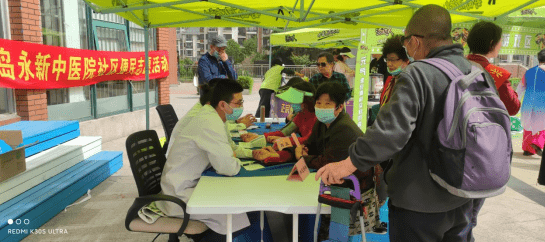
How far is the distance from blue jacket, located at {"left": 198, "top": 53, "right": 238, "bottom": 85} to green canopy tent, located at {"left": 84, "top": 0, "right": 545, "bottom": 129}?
0.54m

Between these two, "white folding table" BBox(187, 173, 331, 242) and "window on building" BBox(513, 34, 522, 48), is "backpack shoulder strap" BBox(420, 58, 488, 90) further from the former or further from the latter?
"window on building" BBox(513, 34, 522, 48)

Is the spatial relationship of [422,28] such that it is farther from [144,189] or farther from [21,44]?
[21,44]

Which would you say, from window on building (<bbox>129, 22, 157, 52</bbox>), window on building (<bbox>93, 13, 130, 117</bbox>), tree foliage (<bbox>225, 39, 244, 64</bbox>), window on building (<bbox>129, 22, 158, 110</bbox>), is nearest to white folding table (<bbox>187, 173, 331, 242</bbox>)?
window on building (<bbox>93, 13, 130, 117</bbox>)

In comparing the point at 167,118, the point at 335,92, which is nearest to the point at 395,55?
the point at 335,92

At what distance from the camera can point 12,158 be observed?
3105mm

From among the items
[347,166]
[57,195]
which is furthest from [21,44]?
[347,166]

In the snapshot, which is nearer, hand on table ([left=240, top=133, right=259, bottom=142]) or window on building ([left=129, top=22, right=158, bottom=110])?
hand on table ([left=240, top=133, right=259, bottom=142])

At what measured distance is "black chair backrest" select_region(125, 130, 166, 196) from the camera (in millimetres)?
2414

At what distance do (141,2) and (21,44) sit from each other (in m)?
2.01

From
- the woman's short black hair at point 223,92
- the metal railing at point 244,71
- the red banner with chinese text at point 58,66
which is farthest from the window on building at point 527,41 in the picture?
the metal railing at point 244,71

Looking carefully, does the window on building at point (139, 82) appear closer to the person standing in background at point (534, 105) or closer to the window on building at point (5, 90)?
the window on building at point (5, 90)

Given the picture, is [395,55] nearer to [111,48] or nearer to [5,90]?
[5,90]

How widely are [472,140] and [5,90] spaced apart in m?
5.85

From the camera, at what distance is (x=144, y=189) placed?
249cm
